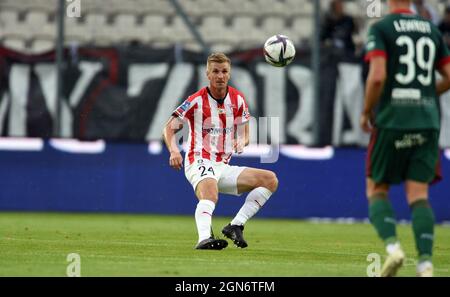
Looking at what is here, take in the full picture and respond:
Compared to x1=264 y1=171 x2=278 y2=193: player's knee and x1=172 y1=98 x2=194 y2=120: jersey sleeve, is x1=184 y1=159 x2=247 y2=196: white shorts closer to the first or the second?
x1=264 y1=171 x2=278 y2=193: player's knee

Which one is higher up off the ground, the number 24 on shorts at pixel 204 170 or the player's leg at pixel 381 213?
the number 24 on shorts at pixel 204 170

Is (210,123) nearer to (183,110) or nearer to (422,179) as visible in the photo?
(183,110)

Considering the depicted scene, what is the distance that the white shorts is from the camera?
1074cm

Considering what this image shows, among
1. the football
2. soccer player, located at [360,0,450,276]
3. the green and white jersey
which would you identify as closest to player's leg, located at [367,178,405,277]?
soccer player, located at [360,0,450,276]

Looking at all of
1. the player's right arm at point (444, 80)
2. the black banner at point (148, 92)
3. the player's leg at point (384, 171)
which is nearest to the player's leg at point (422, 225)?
the player's leg at point (384, 171)

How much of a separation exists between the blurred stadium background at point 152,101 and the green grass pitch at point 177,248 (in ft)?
2.75

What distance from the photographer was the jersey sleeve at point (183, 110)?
10.7 meters

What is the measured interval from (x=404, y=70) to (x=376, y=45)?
29 centimetres

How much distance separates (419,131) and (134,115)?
10.9 metres

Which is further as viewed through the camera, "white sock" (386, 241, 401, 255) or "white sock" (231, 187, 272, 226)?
"white sock" (231, 187, 272, 226)

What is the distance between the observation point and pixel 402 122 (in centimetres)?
790

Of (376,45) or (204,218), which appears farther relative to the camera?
(204,218)

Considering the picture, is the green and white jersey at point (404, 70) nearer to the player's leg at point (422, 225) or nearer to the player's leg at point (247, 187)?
the player's leg at point (422, 225)

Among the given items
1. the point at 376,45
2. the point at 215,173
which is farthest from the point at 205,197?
the point at 376,45
